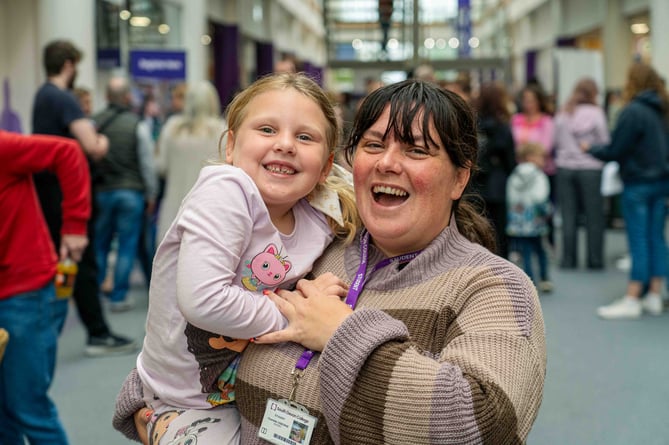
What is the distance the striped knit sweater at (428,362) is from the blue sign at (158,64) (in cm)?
782

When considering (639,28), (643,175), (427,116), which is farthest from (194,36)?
(427,116)

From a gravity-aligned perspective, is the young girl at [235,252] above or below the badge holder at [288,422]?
above

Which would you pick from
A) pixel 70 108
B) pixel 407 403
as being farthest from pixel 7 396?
pixel 70 108

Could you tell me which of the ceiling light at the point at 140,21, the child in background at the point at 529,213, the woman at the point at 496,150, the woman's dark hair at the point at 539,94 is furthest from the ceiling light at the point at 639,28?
the woman at the point at 496,150

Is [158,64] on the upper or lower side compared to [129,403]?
upper

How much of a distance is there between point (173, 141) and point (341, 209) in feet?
13.9

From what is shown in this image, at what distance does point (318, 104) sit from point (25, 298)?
168cm

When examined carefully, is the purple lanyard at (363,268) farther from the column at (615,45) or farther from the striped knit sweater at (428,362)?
the column at (615,45)

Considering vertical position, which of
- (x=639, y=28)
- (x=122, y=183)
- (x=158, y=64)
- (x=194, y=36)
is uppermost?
(x=639, y=28)

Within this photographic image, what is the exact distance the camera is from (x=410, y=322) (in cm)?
161

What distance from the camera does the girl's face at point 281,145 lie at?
1819mm

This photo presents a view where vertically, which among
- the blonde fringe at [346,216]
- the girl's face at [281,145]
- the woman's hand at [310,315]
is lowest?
the woman's hand at [310,315]

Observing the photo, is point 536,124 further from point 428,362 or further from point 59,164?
point 428,362

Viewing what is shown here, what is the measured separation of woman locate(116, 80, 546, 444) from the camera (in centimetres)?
143
